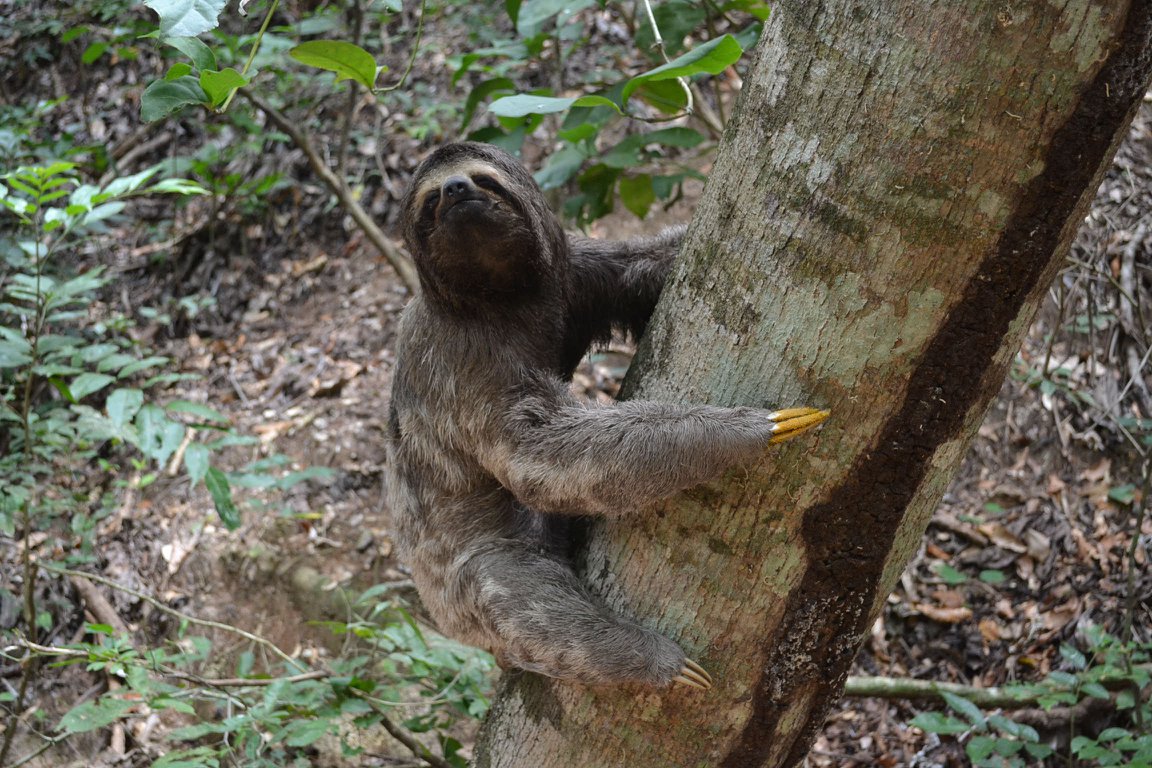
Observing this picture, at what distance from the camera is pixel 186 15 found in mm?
2418

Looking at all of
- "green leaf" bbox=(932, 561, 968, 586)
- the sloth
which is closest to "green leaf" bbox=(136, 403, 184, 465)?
the sloth

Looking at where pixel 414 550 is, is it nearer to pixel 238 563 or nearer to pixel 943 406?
pixel 943 406

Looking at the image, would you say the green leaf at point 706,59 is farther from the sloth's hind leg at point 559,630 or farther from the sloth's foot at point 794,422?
the sloth's hind leg at point 559,630

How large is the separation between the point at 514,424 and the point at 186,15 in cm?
195

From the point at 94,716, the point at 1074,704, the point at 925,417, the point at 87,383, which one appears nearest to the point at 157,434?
the point at 87,383

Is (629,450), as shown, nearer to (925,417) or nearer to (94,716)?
(925,417)

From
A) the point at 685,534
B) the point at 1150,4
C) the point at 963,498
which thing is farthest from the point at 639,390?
the point at 963,498

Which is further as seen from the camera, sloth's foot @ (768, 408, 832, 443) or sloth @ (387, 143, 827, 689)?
sloth @ (387, 143, 827, 689)

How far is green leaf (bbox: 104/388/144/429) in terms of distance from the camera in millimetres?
4898

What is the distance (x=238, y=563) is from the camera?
320 inches

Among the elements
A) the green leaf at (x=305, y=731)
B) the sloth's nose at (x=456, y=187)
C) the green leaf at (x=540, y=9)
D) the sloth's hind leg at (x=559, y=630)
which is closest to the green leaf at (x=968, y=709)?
the sloth's hind leg at (x=559, y=630)

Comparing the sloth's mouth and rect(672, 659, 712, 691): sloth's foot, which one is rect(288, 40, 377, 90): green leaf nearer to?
the sloth's mouth

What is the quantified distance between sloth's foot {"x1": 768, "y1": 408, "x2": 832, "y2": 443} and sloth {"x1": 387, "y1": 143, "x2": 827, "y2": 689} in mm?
275

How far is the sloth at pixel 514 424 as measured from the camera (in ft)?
10.5
